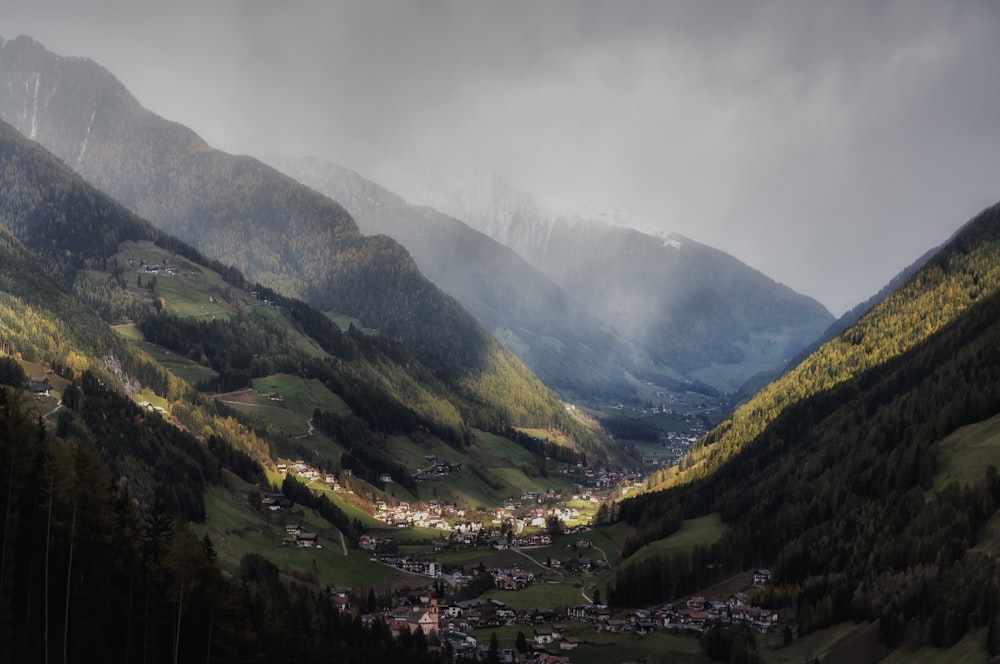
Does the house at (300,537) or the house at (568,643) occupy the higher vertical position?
the house at (300,537)

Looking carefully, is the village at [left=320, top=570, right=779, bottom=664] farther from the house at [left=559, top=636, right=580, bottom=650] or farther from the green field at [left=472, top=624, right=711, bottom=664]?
the green field at [left=472, top=624, right=711, bottom=664]

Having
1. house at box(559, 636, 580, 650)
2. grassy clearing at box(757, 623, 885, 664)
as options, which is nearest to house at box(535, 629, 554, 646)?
house at box(559, 636, 580, 650)

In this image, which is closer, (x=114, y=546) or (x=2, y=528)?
(x=2, y=528)

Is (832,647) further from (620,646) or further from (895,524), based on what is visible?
(895,524)

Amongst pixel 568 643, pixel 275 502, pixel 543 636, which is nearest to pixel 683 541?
pixel 543 636

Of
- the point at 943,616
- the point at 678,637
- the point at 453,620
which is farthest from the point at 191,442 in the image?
the point at 943,616

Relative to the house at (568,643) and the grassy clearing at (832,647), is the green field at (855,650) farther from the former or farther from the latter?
the house at (568,643)

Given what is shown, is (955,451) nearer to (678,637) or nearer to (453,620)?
(678,637)

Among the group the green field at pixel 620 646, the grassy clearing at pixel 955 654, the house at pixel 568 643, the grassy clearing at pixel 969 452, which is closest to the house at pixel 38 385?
the green field at pixel 620 646
